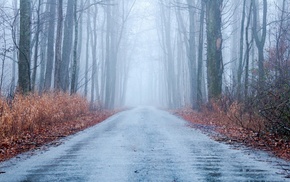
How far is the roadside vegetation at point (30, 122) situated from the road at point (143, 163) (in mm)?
998

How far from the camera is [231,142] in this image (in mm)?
10266

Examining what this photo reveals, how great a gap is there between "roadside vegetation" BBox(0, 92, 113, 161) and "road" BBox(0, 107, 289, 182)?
100 centimetres

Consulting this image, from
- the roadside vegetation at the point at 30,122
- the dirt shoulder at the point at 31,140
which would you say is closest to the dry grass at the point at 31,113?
the roadside vegetation at the point at 30,122

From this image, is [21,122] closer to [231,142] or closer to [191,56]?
[231,142]

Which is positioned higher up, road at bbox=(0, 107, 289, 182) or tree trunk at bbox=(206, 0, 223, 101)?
tree trunk at bbox=(206, 0, 223, 101)

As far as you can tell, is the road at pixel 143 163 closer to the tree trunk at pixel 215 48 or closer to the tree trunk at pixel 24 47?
the tree trunk at pixel 24 47

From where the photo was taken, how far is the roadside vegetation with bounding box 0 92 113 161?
9.73 m

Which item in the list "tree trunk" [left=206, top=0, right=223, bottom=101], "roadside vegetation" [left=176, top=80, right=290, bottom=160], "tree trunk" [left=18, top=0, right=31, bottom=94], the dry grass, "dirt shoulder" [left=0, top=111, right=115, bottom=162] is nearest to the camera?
"dirt shoulder" [left=0, top=111, right=115, bottom=162]

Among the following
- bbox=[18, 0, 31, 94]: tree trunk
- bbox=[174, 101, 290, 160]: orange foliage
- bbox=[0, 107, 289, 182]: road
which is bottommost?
bbox=[0, 107, 289, 182]: road

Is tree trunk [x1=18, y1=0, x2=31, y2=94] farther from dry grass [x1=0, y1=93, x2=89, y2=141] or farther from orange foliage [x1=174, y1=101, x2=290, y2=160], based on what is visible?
orange foliage [x1=174, y1=101, x2=290, y2=160]

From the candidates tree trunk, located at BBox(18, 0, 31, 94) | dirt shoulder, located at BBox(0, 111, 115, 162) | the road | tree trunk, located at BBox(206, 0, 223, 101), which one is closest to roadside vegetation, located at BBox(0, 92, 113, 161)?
dirt shoulder, located at BBox(0, 111, 115, 162)

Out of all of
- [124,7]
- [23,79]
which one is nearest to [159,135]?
[23,79]

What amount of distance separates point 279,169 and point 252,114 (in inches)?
274

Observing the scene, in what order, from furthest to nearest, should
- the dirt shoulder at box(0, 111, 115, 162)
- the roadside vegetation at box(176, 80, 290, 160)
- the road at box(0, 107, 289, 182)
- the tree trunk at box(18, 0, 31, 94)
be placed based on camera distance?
the tree trunk at box(18, 0, 31, 94) < the roadside vegetation at box(176, 80, 290, 160) < the dirt shoulder at box(0, 111, 115, 162) < the road at box(0, 107, 289, 182)
